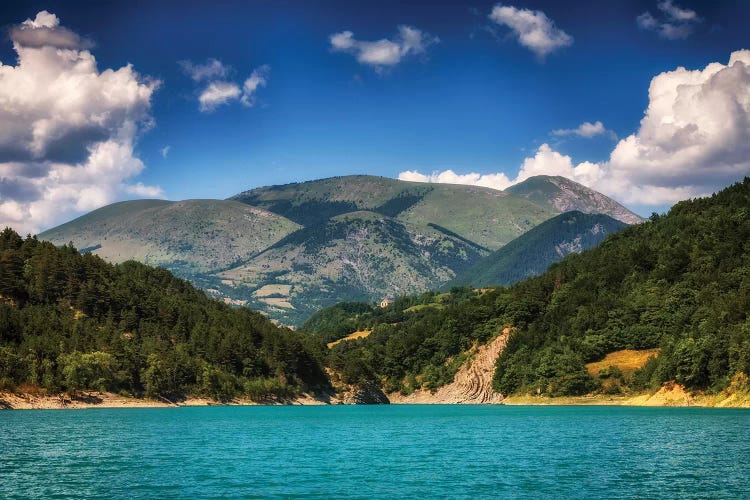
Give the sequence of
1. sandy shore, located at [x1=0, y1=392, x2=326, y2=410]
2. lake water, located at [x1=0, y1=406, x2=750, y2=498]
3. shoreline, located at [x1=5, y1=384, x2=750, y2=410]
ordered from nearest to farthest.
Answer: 1. lake water, located at [x1=0, y1=406, x2=750, y2=498]
2. shoreline, located at [x1=5, y1=384, x2=750, y2=410]
3. sandy shore, located at [x1=0, y1=392, x2=326, y2=410]

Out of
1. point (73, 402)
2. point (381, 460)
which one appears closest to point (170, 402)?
point (73, 402)

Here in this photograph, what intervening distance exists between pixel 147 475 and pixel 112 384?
416 ft

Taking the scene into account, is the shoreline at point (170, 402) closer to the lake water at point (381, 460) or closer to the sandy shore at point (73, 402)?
the sandy shore at point (73, 402)

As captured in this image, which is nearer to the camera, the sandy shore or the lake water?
the lake water

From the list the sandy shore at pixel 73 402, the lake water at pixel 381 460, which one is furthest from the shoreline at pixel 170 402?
the lake water at pixel 381 460

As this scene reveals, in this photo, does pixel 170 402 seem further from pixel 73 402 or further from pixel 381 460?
pixel 381 460

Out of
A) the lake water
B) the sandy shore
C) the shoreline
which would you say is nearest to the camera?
the lake water

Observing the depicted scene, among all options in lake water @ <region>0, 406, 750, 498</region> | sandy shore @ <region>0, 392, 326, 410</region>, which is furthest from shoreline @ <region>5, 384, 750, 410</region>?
lake water @ <region>0, 406, 750, 498</region>

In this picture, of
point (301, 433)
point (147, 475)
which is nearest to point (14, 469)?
point (147, 475)

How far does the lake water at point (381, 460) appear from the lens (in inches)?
2263

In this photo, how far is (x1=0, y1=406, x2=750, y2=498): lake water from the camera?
189ft

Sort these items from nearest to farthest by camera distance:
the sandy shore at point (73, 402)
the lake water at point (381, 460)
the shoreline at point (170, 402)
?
1. the lake water at point (381, 460)
2. the shoreline at point (170, 402)
3. the sandy shore at point (73, 402)

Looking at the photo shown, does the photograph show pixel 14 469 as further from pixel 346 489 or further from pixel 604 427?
pixel 604 427

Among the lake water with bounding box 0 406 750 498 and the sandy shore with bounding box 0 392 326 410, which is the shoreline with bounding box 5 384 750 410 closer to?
the sandy shore with bounding box 0 392 326 410
